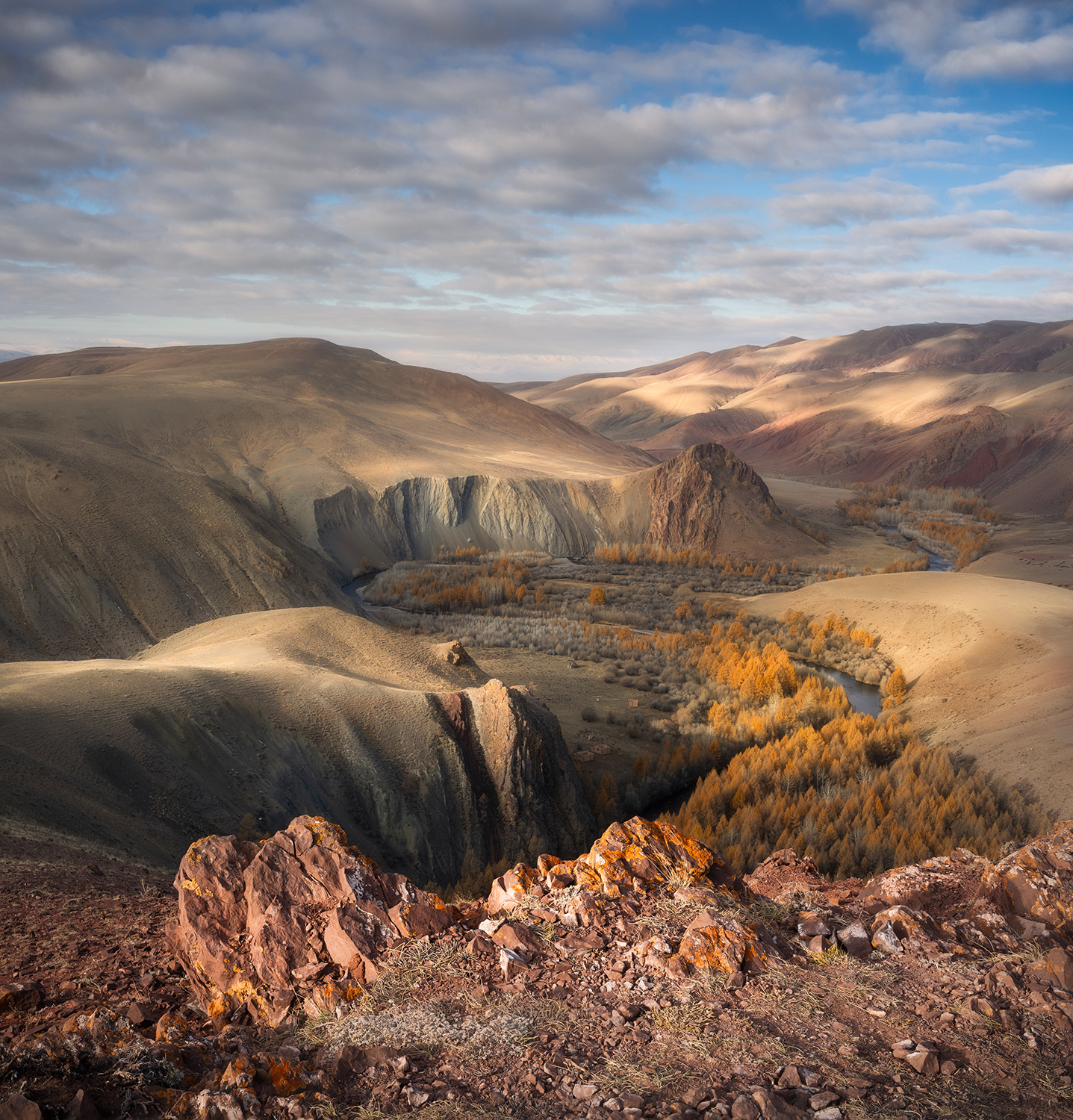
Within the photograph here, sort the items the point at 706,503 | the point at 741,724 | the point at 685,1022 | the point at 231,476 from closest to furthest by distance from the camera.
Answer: the point at 685,1022
the point at 741,724
the point at 231,476
the point at 706,503

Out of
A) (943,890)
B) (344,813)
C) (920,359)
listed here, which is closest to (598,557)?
(344,813)

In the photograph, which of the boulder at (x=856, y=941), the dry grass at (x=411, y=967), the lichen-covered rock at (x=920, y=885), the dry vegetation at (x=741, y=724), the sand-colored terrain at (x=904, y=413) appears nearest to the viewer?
the dry grass at (x=411, y=967)

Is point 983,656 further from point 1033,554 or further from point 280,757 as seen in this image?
point 1033,554

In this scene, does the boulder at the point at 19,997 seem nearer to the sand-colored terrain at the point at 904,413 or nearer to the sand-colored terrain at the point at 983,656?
the sand-colored terrain at the point at 983,656

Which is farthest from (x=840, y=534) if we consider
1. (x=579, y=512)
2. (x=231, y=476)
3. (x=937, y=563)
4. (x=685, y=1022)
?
(x=685, y=1022)

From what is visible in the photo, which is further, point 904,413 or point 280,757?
point 904,413

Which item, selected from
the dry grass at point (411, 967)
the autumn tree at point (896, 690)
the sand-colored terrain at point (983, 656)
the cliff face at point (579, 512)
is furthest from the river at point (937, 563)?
the dry grass at point (411, 967)

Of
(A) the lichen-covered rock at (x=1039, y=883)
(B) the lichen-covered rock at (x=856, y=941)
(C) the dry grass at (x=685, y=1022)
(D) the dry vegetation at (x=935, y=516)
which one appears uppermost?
(C) the dry grass at (x=685, y=1022)
